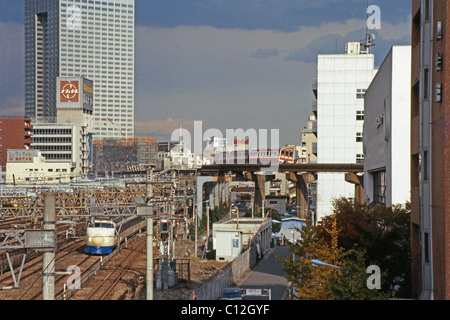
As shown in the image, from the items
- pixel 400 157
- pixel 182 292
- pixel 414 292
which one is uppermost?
pixel 400 157

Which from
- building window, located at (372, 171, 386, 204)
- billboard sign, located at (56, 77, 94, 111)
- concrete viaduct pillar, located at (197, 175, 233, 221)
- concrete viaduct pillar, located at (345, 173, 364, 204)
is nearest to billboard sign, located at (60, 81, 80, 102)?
billboard sign, located at (56, 77, 94, 111)

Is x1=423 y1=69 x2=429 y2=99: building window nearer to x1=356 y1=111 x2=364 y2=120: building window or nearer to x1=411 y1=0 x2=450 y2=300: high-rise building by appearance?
x1=411 y1=0 x2=450 y2=300: high-rise building

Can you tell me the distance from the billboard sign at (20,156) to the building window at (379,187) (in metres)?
77.1

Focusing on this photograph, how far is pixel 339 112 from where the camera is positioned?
59.5 m

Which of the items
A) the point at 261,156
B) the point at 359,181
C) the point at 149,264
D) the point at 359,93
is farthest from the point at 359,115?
the point at 149,264

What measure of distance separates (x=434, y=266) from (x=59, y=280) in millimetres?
21008

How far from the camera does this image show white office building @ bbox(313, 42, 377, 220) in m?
58.9

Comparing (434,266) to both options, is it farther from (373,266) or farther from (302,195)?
(302,195)

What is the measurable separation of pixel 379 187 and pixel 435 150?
20155 millimetres

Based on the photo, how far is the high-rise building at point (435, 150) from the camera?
1304 cm

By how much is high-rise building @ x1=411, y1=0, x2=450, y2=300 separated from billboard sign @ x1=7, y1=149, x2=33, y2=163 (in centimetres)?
9168

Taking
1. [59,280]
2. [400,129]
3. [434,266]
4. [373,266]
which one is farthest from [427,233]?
[59,280]

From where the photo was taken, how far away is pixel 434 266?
46.3 feet

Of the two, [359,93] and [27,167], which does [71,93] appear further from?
[359,93]
